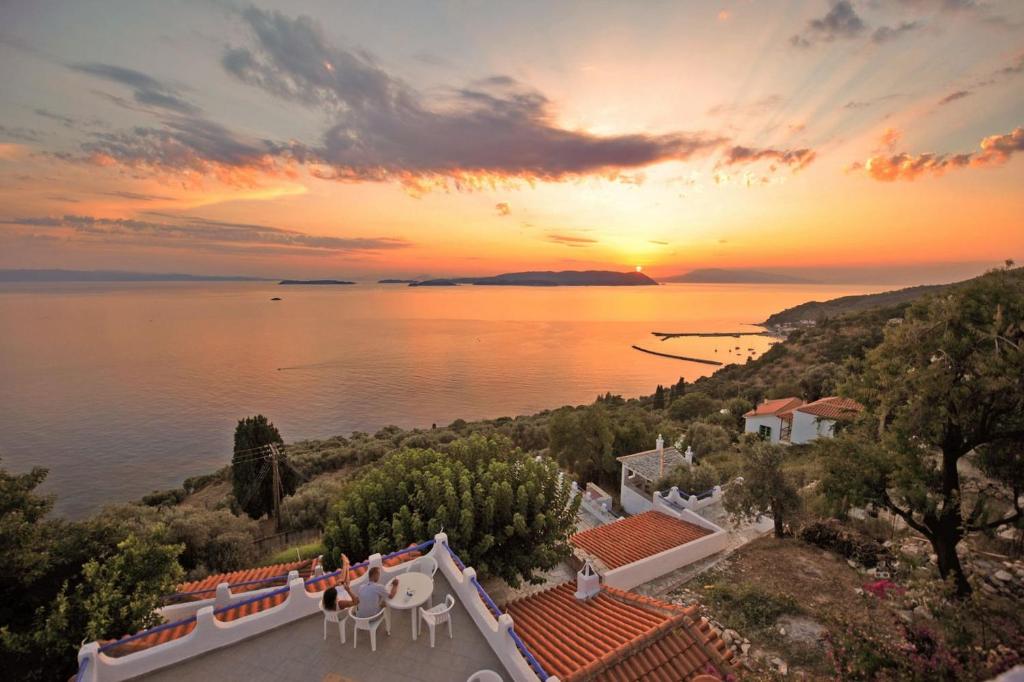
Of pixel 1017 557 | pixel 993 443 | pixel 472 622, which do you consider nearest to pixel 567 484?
pixel 472 622

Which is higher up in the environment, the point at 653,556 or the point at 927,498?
the point at 927,498

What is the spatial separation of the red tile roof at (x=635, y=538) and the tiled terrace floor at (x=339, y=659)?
7288 mm

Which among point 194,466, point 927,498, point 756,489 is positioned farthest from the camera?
point 194,466

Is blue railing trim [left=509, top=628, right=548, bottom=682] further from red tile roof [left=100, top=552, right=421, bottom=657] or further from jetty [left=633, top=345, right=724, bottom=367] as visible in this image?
jetty [left=633, top=345, right=724, bottom=367]

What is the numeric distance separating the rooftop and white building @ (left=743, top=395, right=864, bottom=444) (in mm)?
5316

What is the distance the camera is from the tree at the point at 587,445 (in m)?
25.8

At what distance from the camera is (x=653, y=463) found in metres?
21.4

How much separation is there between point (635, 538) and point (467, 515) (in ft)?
23.5

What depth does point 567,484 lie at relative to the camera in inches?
488

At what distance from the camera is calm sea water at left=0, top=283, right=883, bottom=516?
38.4 m

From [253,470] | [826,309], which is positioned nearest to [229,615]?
[253,470]

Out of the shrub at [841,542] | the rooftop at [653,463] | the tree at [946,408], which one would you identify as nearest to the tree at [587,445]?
the rooftop at [653,463]

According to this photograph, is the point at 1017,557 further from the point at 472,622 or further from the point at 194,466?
the point at 194,466

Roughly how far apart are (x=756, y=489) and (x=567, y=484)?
6005 millimetres
